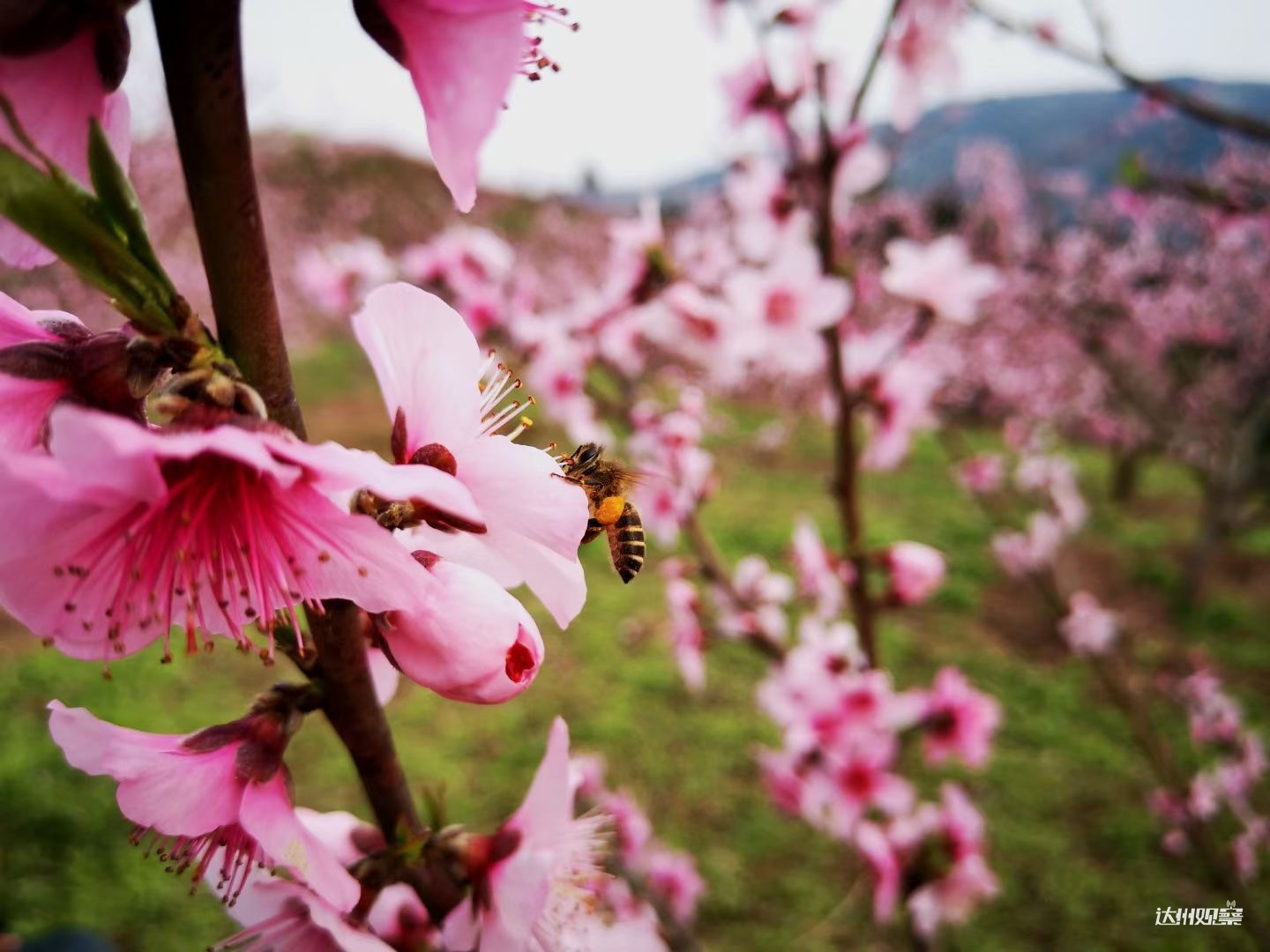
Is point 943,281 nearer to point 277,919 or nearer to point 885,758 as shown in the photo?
point 885,758

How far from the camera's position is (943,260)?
1963 millimetres

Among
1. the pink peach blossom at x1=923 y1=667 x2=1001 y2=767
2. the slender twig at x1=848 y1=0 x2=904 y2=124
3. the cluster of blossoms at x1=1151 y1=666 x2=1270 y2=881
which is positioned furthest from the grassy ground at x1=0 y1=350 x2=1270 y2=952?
the slender twig at x1=848 y1=0 x2=904 y2=124

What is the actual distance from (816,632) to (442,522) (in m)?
1.83

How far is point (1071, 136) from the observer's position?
9203 mm

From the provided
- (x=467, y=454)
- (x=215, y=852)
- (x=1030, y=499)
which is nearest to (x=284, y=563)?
(x=467, y=454)

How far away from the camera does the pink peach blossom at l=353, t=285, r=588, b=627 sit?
51 centimetres

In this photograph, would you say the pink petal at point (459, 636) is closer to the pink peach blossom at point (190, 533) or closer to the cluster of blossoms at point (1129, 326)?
the pink peach blossom at point (190, 533)

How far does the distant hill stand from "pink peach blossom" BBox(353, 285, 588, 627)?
4.34 metres

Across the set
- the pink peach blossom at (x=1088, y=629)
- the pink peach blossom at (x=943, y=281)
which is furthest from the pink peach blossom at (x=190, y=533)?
the pink peach blossom at (x=1088, y=629)

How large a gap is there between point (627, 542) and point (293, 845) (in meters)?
0.56

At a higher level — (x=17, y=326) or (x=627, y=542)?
(x=17, y=326)

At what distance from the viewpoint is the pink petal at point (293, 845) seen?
1.60 ft

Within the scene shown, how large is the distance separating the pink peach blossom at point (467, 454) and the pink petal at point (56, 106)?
17 cm

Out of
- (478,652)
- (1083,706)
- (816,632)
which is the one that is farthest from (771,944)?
(478,652)
